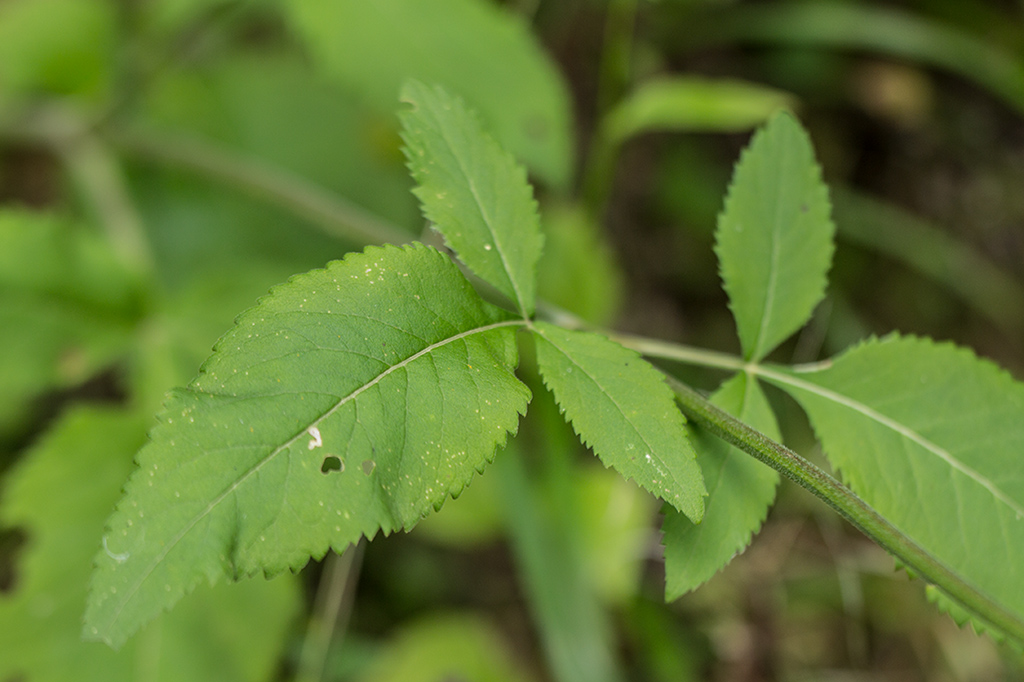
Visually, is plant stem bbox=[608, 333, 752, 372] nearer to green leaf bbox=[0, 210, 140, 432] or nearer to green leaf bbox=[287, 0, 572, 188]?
green leaf bbox=[287, 0, 572, 188]

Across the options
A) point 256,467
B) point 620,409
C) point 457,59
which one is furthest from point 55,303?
point 620,409

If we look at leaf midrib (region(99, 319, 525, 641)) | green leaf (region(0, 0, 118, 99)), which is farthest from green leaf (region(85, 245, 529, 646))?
green leaf (region(0, 0, 118, 99))

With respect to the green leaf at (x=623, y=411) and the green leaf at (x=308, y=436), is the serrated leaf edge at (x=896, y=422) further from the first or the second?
the green leaf at (x=308, y=436)

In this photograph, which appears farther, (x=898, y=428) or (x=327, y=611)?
(x=327, y=611)

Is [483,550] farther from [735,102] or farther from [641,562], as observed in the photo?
[735,102]

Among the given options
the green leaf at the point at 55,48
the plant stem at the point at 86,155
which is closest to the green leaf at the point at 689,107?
the plant stem at the point at 86,155

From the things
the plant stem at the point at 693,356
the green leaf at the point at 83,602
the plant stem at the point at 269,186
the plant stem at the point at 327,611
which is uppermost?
the plant stem at the point at 693,356

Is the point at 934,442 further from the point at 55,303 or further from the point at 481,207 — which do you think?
the point at 55,303
